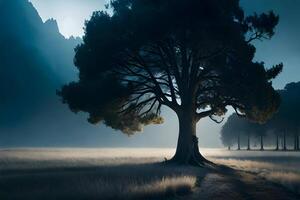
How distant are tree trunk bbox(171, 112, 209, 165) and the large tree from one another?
0.08m

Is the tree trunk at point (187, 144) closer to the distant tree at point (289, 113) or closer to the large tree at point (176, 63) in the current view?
the large tree at point (176, 63)

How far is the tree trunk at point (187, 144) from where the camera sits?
3073 cm

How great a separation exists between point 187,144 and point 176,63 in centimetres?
673

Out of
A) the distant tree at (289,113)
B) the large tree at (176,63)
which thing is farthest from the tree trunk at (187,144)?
Result: the distant tree at (289,113)

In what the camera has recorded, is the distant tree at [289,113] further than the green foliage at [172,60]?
Yes

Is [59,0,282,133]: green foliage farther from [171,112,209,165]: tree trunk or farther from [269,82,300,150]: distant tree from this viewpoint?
[269,82,300,150]: distant tree

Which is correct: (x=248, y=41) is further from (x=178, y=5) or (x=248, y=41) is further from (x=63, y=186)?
(x=63, y=186)

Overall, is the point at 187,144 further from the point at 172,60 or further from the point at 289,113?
the point at 289,113

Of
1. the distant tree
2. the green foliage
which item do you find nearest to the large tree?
the green foliage

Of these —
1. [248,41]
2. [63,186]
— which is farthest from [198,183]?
[248,41]

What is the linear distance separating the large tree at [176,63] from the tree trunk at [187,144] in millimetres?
83

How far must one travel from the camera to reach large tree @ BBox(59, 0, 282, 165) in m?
27.6

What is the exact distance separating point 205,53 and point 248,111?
616cm

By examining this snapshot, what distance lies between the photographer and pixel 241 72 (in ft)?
91.8
